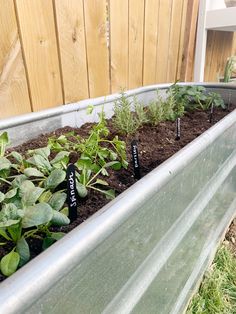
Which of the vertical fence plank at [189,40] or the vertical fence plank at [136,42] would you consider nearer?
the vertical fence plank at [136,42]

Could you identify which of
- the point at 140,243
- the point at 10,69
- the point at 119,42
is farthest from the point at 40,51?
the point at 140,243

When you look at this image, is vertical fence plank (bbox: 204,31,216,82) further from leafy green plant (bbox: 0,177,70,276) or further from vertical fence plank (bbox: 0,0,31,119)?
leafy green plant (bbox: 0,177,70,276)

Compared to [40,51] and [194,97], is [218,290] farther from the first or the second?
[40,51]

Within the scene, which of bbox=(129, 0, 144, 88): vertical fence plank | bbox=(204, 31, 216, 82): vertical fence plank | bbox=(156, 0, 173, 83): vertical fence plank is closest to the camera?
bbox=(129, 0, 144, 88): vertical fence plank

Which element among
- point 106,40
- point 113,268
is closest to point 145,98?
point 106,40

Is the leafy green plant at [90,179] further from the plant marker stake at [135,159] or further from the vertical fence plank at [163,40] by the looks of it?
the vertical fence plank at [163,40]

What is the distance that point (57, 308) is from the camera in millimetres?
328

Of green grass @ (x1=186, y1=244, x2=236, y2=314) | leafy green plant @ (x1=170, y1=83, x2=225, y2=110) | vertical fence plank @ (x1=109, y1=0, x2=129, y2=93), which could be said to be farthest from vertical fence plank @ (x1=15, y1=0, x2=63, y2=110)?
green grass @ (x1=186, y1=244, x2=236, y2=314)

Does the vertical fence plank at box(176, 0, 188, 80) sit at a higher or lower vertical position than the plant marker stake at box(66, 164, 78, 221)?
higher

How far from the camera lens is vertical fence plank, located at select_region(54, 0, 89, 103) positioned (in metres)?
1.16

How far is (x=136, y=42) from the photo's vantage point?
1.61 m

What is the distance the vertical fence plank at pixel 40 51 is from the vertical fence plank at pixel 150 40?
2.36 ft

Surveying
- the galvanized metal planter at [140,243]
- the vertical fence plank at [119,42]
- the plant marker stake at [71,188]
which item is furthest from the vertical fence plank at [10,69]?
the plant marker stake at [71,188]

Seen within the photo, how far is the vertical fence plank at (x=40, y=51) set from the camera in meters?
1.03
